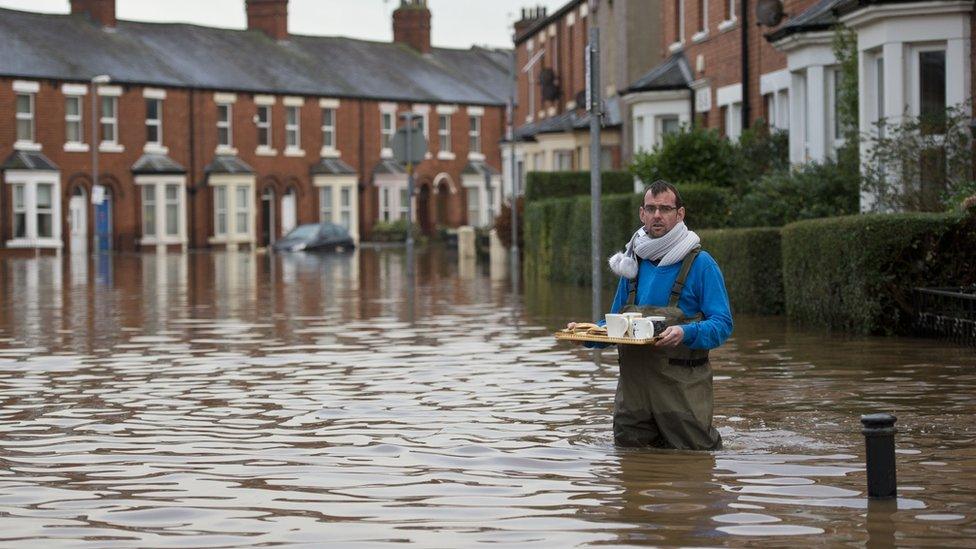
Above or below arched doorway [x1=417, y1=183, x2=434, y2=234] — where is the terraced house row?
above

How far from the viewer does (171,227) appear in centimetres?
7288

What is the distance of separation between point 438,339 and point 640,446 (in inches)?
372

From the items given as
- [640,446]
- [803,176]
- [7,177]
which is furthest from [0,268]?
[640,446]

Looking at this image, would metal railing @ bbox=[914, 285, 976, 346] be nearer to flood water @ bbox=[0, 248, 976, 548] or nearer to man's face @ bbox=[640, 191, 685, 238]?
flood water @ bbox=[0, 248, 976, 548]

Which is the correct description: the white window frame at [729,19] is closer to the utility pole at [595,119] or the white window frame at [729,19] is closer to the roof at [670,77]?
the roof at [670,77]

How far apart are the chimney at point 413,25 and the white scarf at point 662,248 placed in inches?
3140

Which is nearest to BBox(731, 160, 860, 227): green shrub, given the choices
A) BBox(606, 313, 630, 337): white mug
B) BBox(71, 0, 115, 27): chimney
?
BBox(606, 313, 630, 337): white mug

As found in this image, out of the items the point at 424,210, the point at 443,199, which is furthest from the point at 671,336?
the point at 443,199

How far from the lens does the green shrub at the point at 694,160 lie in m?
31.0

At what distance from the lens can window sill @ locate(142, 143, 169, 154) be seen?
237ft

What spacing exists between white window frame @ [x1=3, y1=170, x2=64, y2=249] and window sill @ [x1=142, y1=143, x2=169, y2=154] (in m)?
5.10

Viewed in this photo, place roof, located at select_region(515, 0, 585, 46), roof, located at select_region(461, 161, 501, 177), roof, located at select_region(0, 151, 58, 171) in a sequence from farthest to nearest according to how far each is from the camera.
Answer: roof, located at select_region(461, 161, 501, 177) < roof, located at select_region(0, 151, 58, 171) < roof, located at select_region(515, 0, 585, 46)

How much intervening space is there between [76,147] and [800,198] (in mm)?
49226

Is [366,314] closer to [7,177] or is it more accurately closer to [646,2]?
[646,2]
